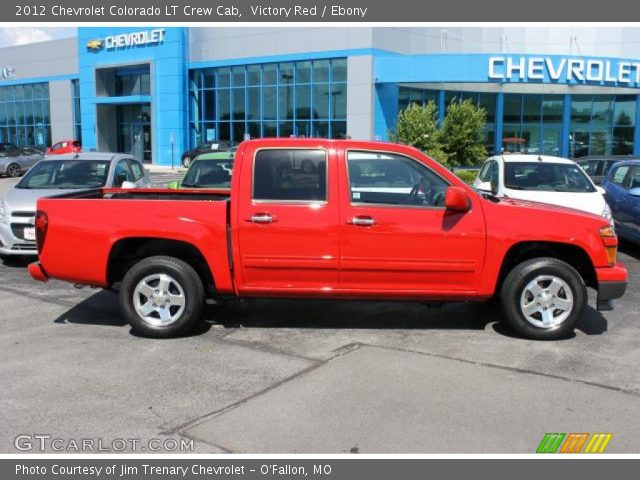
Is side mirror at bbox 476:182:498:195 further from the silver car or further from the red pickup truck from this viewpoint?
the silver car

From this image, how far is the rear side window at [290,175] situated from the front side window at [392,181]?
290 mm

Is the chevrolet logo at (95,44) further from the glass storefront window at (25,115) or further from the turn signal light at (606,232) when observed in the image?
the turn signal light at (606,232)

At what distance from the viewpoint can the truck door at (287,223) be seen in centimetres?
602

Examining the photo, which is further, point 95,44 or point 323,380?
point 95,44

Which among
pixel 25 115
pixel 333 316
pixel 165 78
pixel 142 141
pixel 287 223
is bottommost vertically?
pixel 333 316

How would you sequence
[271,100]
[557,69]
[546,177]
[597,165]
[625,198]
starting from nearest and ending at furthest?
[546,177] → [625,198] → [597,165] → [557,69] → [271,100]

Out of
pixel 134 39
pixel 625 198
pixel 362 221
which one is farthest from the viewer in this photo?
pixel 134 39

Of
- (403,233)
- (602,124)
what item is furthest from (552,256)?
(602,124)

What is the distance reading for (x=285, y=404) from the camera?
15.2 feet

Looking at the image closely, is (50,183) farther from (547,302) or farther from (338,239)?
(547,302)

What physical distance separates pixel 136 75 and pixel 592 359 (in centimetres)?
4198

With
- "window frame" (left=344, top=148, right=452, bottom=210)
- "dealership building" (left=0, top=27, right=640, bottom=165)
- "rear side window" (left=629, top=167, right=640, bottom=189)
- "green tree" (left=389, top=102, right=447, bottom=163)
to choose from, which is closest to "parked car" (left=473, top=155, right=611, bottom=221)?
"rear side window" (left=629, top=167, right=640, bottom=189)

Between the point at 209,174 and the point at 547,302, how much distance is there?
6618 mm

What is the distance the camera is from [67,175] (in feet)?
35.7
